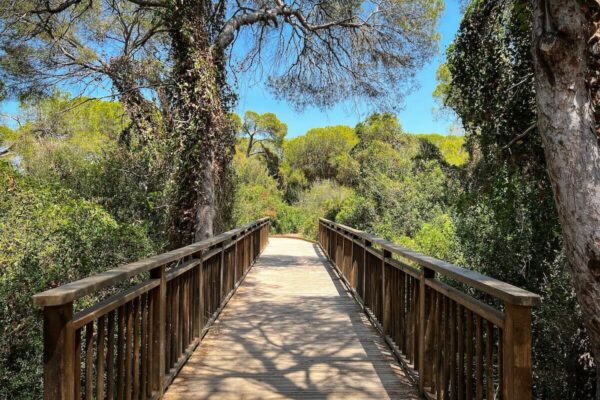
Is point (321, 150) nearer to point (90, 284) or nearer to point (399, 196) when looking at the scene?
point (399, 196)

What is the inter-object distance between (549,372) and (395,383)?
3.23m

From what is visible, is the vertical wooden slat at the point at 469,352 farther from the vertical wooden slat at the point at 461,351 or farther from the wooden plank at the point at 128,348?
the wooden plank at the point at 128,348

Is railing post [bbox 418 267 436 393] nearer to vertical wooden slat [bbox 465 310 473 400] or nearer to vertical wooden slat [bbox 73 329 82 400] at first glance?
vertical wooden slat [bbox 465 310 473 400]

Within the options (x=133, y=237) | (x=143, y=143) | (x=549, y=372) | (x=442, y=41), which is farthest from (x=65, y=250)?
(x=442, y=41)

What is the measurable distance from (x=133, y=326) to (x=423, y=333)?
→ 1.82 metres

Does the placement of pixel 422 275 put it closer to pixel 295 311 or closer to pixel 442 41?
pixel 295 311

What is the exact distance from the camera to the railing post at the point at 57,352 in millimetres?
1730

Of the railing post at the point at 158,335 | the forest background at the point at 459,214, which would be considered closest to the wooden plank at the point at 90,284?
the railing post at the point at 158,335

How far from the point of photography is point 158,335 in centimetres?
298

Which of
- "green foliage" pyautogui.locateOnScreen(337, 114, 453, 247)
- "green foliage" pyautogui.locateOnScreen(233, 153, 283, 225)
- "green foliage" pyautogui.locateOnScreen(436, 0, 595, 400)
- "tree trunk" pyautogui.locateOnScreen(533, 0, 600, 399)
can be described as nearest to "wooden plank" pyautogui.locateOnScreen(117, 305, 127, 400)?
"tree trunk" pyautogui.locateOnScreen(533, 0, 600, 399)

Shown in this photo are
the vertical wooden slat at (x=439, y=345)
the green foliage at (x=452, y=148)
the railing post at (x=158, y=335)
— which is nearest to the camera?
the vertical wooden slat at (x=439, y=345)

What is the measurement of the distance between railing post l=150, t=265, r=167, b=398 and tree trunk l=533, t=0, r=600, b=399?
3.09 metres

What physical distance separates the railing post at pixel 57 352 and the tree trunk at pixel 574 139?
355cm

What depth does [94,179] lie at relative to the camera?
→ 976 cm
